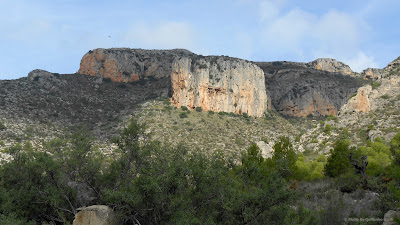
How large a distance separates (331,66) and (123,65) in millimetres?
77362

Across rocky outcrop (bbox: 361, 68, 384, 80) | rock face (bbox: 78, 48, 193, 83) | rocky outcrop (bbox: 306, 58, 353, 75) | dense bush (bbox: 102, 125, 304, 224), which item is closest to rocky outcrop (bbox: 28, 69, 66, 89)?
rock face (bbox: 78, 48, 193, 83)

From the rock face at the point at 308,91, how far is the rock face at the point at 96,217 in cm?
8232

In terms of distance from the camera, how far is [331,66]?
113m

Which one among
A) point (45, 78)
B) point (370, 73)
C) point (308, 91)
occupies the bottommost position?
point (45, 78)

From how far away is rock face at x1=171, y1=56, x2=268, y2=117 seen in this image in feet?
235

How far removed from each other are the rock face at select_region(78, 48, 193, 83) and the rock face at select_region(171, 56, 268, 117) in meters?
21.0

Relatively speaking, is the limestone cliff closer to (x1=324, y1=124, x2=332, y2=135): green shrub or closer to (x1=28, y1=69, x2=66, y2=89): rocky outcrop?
(x1=324, y1=124, x2=332, y2=135): green shrub

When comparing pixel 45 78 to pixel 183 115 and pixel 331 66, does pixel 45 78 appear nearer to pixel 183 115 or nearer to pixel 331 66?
pixel 183 115

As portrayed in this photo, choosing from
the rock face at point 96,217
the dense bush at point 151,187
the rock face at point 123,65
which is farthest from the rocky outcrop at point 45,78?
the rock face at point 96,217

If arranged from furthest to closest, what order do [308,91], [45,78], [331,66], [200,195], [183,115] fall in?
[331,66]
[308,91]
[45,78]
[183,115]
[200,195]

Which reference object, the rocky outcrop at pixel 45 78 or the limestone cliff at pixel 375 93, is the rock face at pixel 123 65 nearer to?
the rocky outcrop at pixel 45 78

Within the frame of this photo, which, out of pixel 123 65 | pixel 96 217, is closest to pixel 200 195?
pixel 96 217

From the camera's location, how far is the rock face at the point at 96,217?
11.6 meters

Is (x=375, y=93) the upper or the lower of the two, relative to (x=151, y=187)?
upper
